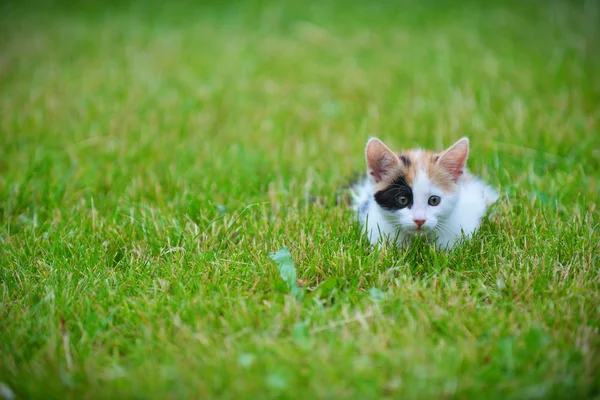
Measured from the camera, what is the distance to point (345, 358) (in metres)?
2.32

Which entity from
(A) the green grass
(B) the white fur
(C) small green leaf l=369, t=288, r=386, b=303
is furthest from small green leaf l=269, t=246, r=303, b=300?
(B) the white fur

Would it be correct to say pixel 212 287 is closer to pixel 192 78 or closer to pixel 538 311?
pixel 538 311

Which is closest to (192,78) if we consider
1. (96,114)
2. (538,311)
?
(96,114)

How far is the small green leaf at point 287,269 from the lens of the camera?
2807 millimetres

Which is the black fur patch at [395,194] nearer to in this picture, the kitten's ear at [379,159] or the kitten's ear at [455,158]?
the kitten's ear at [379,159]

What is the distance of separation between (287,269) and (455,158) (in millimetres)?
1067

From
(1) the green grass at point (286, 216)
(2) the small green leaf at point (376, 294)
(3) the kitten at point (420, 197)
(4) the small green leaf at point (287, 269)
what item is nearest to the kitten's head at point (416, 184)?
(3) the kitten at point (420, 197)

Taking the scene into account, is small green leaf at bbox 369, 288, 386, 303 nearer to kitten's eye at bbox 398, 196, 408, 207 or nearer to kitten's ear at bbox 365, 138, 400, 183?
kitten's eye at bbox 398, 196, 408, 207

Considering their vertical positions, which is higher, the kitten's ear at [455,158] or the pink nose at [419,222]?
the kitten's ear at [455,158]

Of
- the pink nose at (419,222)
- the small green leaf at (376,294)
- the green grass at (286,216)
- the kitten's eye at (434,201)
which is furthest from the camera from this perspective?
the kitten's eye at (434,201)

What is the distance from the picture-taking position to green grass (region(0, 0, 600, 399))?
2.33 m

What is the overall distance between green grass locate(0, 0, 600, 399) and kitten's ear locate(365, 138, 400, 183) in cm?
35

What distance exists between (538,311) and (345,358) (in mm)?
912

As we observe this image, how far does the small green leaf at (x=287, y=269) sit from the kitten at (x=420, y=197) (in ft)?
1.56
